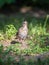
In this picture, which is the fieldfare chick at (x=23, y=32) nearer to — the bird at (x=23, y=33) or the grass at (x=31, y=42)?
the bird at (x=23, y=33)

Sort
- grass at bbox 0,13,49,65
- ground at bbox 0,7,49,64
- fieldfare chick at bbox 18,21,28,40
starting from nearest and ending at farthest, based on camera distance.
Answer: grass at bbox 0,13,49,65 < ground at bbox 0,7,49,64 < fieldfare chick at bbox 18,21,28,40

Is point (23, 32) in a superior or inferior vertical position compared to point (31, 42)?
superior

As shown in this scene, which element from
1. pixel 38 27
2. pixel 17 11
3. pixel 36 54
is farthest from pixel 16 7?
pixel 36 54

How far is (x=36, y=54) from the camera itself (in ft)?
19.7

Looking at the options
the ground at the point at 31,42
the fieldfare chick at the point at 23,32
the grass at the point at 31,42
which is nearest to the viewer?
the grass at the point at 31,42

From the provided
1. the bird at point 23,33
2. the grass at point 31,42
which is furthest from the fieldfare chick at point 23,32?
the grass at point 31,42

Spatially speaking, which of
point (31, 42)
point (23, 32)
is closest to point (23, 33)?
point (23, 32)

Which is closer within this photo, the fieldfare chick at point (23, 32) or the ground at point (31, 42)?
the ground at point (31, 42)

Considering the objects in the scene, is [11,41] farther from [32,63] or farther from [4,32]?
[32,63]

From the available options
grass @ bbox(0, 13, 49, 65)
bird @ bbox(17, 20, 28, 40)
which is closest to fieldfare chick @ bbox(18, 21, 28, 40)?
bird @ bbox(17, 20, 28, 40)

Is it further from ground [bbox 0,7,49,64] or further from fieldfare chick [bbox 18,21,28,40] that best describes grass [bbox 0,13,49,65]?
fieldfare chick [bbox 18,21,28,40]

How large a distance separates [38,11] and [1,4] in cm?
123

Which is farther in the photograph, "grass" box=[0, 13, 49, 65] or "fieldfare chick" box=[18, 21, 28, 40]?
"fieldfare chick" box=[18, 21, 28, 40]

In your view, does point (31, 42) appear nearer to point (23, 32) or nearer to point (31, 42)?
point (31, 42)
